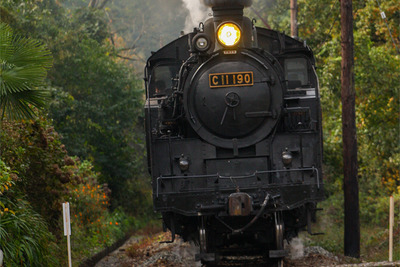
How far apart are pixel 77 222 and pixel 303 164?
22.4 ft

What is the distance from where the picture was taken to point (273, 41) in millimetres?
11156

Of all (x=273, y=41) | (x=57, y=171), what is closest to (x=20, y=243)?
(x=57, y=171)

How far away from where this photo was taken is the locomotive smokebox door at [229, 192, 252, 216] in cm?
923

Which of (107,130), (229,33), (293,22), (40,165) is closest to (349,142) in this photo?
(229,33)

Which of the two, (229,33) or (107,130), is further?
(107,130)

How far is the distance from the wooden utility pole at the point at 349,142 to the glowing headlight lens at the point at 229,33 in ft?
14.7

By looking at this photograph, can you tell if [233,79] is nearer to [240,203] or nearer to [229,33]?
[229,33]

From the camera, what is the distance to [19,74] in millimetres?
9258

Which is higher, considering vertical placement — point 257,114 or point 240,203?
point 257,114

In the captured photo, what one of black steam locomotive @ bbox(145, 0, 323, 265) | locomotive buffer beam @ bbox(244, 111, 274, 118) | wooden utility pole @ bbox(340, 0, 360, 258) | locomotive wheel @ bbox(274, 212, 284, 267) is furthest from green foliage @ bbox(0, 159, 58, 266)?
wooden utility pole @ bbox(340, 0, 360, 258)

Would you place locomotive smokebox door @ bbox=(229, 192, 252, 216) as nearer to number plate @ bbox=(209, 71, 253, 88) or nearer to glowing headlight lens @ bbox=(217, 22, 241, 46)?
number plate @ bbox=(209, 71, 253, 88)

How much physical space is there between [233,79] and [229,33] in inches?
26.6

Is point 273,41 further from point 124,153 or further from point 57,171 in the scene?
point 124,153

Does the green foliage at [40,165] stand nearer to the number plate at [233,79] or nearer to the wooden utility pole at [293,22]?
the number plate at [233,79]
